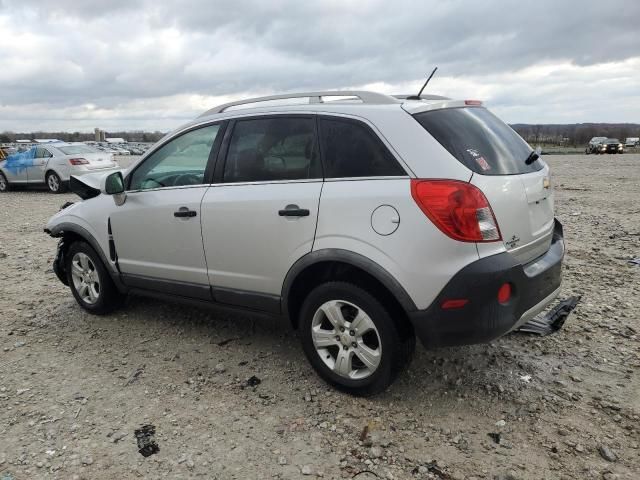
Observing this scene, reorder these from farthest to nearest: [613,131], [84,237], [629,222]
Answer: [613,131], [629,222], [84,237]

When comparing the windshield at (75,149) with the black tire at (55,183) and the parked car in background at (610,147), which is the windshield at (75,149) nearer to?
the black tire at (55,183)

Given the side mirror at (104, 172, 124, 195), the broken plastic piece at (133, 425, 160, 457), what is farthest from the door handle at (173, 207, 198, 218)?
the broken plastic piece at (133, 425, 160, 457)

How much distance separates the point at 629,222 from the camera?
343 inches

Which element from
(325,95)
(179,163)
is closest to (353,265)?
(325,95)

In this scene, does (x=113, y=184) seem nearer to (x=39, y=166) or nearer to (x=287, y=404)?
(x=287, y=404)

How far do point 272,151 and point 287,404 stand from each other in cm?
168

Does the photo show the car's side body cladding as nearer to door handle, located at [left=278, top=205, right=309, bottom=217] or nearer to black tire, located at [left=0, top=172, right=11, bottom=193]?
door handle, located at [left=278, top=205, right=309, bottom=217]

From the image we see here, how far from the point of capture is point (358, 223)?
10.0 ft

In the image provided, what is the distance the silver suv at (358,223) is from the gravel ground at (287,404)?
413mm

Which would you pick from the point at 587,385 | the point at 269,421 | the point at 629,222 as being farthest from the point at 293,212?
the point at 629,222

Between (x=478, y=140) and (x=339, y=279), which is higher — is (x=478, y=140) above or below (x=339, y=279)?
above

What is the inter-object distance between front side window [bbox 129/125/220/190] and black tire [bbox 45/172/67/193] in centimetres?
1261

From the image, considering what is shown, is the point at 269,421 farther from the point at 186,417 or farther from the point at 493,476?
the point at 493,476

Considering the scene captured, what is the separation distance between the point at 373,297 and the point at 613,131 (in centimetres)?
10103
